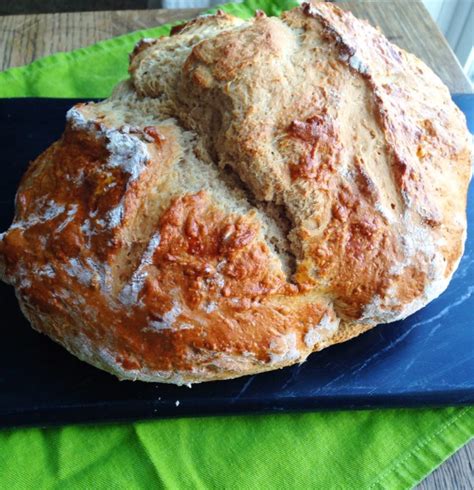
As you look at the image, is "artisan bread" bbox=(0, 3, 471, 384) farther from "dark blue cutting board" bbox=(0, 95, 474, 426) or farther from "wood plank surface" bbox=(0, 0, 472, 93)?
"wood plank surface" bbox=(0, 0, 472, 93)

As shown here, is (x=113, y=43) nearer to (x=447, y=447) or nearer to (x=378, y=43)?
(x=378, y=43)

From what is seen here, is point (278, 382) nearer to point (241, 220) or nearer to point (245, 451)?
point (245, 451)

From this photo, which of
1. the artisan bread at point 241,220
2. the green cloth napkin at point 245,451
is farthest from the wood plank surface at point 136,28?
the green cloth napkin at point 245,451

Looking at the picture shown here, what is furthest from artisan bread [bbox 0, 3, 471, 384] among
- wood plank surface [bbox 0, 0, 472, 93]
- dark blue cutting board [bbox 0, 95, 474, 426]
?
wood plank surface [bbox 0, 0, 472, 93]

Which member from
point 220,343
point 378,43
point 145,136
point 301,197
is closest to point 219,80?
point 145,136

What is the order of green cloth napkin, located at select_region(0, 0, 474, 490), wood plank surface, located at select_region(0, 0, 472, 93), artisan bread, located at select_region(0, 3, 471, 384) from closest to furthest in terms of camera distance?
artisan bread, located at select_region(0, 3, 471, 384) → green cloth napkin, located at select_region(0, 0, 474, 490) → wood plank surface, located at select_region(0, 0, 472, 93)
